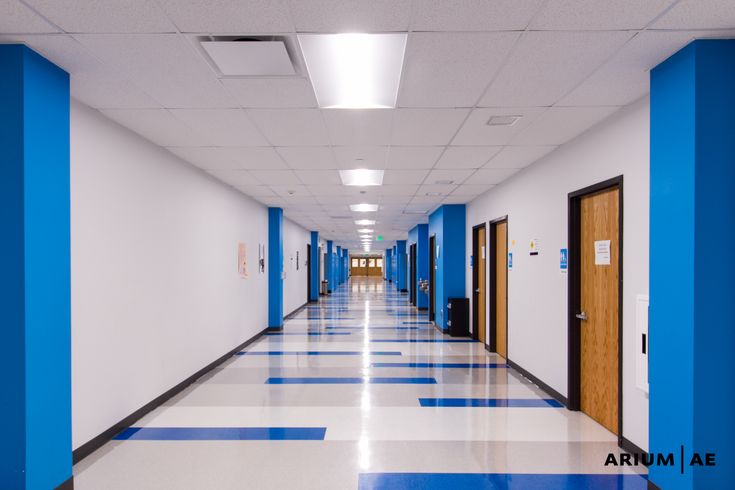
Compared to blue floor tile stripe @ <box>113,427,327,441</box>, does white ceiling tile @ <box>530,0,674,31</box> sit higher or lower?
higher

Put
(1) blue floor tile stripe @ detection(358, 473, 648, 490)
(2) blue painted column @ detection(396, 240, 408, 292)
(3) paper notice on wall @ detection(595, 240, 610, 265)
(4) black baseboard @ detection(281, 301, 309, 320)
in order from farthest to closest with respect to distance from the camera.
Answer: (2) blue painted column @ detection(396, 240, 408, 292) → (4) black baseboard @ detection(281, 301, 309, 320) → (3) paper notice on wall @ detection(595, 240, 610, 265) → (1) blue floor tile stripe @ detection(358, 473, 648, 490)

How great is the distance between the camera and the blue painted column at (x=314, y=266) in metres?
17.4

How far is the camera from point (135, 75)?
9.70 feet

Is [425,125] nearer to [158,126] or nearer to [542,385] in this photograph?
[158,126]

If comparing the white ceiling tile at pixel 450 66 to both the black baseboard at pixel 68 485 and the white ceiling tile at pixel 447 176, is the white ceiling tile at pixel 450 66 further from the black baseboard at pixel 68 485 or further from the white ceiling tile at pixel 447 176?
the black baseboard at pixel 68 485

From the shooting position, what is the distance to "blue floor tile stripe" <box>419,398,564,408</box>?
466cm

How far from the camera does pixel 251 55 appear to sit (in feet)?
8.82

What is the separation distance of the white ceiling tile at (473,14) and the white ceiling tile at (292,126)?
155cm

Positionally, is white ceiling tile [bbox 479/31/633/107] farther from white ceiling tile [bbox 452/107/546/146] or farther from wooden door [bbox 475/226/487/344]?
wooden door [bbox 475/226/487/344]

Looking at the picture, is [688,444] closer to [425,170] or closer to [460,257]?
[425,170]

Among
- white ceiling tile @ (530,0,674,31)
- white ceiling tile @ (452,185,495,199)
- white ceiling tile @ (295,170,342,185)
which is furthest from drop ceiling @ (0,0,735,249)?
white ceiling tile @ (452,185,495,199)

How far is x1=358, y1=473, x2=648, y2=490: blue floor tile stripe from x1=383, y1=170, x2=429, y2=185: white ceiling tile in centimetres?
394

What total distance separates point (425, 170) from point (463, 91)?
271 centimetres

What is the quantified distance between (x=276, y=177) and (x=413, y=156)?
2.23 meters
